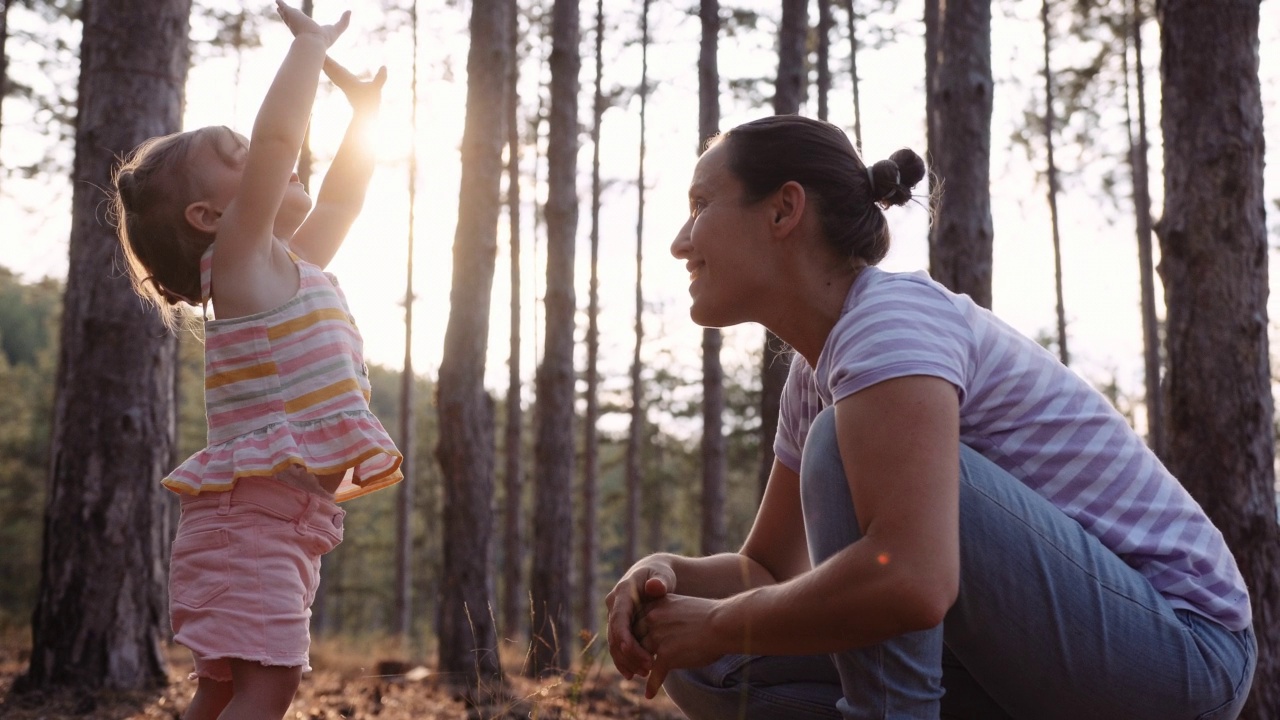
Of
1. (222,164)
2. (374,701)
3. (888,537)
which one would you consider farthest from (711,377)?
(888,537)

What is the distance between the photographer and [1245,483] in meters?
4.12

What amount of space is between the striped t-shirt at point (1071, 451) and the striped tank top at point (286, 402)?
1.19 m

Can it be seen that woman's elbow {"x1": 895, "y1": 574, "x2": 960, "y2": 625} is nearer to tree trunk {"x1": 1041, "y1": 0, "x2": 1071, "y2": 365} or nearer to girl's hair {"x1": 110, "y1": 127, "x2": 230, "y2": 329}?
girl's hair {"x1": 110, "y1": 127, "x2": 230, "y2": 329}

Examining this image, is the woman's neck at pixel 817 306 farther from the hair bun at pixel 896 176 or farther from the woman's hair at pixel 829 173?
the hair bun at pixel 896 176

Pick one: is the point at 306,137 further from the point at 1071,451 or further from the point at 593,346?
the point at 1071,451

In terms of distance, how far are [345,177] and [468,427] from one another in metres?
4.70

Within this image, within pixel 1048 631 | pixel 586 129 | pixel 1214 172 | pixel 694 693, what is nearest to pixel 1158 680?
pixel 1048 631

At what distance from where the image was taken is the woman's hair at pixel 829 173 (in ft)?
6.88

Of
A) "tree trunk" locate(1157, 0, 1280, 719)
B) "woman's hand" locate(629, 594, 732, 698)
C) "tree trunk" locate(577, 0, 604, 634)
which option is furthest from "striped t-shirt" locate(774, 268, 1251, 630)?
"tree trunk" locate(577, 0, 604, 634)

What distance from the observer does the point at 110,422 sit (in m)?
4.41

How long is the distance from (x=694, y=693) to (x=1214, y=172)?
347 centimetres

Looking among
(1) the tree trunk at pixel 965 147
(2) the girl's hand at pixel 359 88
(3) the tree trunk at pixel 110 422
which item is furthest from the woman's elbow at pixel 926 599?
(1) the tree trunk at pixel 965 147

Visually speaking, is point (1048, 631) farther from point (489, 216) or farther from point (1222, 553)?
point (489, 216)

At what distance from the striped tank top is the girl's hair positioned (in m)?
0.10
